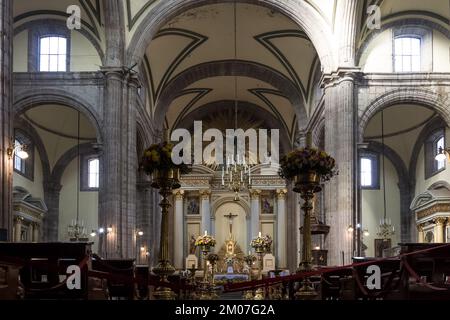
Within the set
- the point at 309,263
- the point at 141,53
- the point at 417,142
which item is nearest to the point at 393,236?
the point at 417,142

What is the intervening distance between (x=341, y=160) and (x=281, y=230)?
16252 millimetres

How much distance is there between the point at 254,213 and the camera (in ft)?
125

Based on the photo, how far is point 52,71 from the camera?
23.2m

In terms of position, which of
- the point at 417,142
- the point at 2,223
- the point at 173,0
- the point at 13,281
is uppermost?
the point at 173,0

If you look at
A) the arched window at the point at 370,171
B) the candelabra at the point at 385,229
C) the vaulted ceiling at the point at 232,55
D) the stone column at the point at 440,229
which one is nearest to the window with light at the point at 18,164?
the vaulted ceiling at the point at 232,55

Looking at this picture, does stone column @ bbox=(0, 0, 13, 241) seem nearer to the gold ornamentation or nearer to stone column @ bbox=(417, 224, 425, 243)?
the gold ornamentation

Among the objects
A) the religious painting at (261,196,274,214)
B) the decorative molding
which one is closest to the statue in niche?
the religious painting at (261,196,274,214)

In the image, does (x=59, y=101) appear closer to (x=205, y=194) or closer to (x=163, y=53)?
(x=163, y=53)

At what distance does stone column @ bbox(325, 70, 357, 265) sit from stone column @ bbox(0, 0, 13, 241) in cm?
1180

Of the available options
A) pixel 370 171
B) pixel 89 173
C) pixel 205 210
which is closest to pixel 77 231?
pixel 89 173

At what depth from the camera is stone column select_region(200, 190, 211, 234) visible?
37.9 m

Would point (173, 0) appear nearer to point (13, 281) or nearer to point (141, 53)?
point (141, 53)

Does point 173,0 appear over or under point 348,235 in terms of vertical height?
over

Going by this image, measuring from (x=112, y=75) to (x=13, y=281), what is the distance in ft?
49.0
